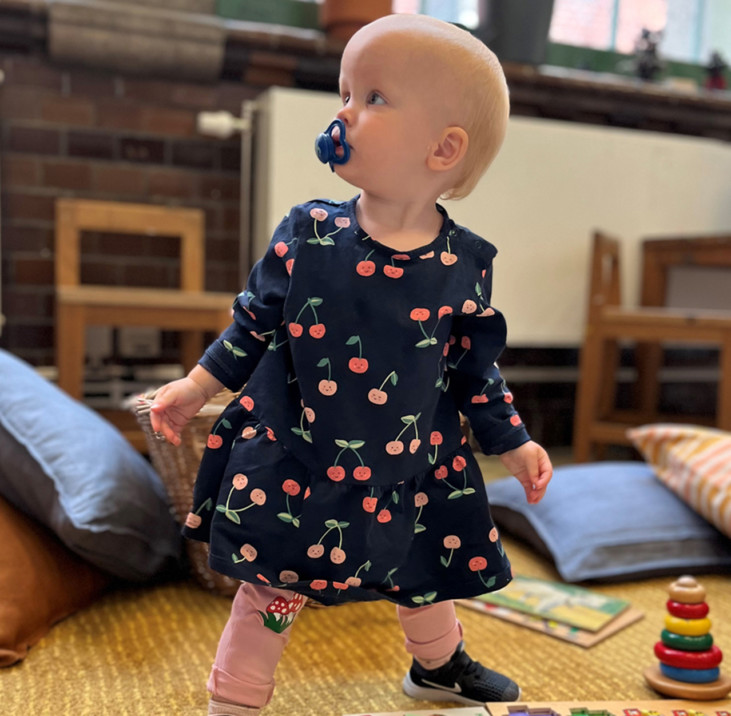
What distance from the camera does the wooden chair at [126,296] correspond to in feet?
5.87

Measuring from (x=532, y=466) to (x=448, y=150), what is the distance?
33 centimetres

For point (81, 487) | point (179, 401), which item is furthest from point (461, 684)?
point (81, 487)

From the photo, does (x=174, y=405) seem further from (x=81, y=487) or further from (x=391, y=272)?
(x=81, y=487)

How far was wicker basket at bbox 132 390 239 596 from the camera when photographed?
1.12m

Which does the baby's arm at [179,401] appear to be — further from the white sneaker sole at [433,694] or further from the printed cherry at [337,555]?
the white sneaker sole at [433,694]

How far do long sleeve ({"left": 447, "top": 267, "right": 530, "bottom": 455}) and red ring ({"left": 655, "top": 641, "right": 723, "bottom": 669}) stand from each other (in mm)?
374

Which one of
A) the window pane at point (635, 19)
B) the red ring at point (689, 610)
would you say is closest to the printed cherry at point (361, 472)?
the red ring at point (689, 610)

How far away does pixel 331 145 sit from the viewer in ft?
2.46

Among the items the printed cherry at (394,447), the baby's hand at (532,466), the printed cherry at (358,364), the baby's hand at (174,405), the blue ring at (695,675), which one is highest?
the printed cherry at (358,364)

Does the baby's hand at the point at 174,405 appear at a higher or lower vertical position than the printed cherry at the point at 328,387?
lower

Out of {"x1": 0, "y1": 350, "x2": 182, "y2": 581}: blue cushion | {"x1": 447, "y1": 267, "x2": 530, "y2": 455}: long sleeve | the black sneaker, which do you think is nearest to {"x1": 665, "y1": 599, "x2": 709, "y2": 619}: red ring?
the black sneaker

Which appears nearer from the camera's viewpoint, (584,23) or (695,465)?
(695,465)

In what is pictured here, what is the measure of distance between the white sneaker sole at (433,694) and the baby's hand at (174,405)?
43 centimetres

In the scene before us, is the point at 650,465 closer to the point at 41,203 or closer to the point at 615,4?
the point at 41,203
